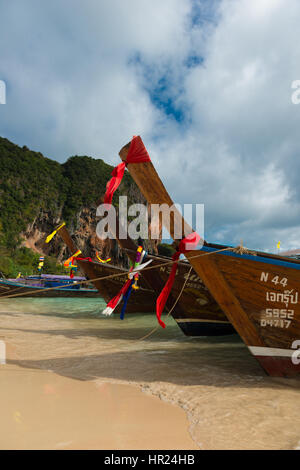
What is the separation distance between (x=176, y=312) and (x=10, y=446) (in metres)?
5.09

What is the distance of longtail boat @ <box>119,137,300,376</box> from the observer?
3367 millimetres

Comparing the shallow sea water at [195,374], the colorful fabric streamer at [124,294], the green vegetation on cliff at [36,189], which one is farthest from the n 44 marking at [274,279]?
the green vegetation on cliff at [36,189]

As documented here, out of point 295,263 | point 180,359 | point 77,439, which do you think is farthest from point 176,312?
point 77,439

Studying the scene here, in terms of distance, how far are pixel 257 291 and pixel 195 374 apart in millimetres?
1395

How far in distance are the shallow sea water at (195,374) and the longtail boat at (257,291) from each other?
37 cm

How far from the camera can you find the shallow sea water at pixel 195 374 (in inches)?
91.8

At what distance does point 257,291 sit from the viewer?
342 centimetres

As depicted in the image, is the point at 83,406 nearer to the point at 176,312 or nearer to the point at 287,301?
the point at 287,301

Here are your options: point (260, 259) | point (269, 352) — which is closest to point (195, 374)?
point (269, 352)

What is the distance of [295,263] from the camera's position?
3.30m

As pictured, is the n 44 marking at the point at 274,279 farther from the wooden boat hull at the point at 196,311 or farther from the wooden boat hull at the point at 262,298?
the wooden boat hull at the point at 196,311

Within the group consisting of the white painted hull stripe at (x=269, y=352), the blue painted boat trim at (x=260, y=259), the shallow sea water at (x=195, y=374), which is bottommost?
the shallow sea water at (x=195, y=374)

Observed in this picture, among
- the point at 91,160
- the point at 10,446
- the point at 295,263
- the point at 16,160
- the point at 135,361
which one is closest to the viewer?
the point at 10,446

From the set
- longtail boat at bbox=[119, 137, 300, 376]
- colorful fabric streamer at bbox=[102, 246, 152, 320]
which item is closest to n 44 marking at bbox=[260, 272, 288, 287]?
longtail boat at bbox=[119, 137, 300, 376]
